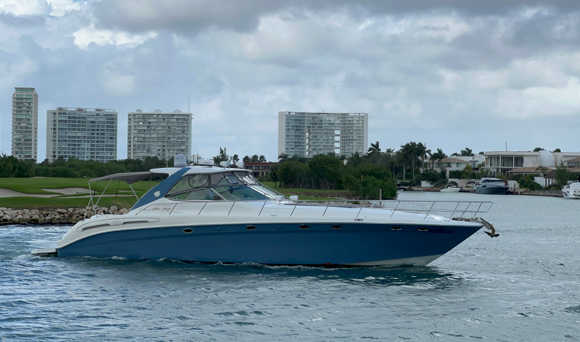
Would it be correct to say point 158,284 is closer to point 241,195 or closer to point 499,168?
point 241,195

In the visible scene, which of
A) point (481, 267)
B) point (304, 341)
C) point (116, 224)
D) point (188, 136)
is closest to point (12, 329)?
point (304, 341)

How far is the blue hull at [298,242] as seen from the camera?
15.7m

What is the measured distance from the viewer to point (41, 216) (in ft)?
107

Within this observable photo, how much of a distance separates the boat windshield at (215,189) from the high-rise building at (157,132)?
134410mm

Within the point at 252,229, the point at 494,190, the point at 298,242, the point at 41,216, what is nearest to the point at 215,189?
the point at 252,229

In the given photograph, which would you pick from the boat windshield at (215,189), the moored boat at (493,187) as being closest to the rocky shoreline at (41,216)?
the boat windshield at (215,189)

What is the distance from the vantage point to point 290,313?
1218 centimetres

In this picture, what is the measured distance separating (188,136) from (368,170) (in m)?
79.4

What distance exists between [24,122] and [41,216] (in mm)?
157366

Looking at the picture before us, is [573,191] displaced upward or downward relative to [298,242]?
upward

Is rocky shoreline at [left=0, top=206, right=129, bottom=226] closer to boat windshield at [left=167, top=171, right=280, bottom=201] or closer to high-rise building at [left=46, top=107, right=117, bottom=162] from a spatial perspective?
boat windshield at [left=167, top=171, right=280, bottom=201]

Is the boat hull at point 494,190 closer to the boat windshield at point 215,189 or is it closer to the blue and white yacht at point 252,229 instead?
the blue and white yacht at point 252,229

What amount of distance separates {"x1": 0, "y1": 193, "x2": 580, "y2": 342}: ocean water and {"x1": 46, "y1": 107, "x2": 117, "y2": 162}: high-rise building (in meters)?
164

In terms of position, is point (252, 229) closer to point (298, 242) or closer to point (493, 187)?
point (298, 242)
